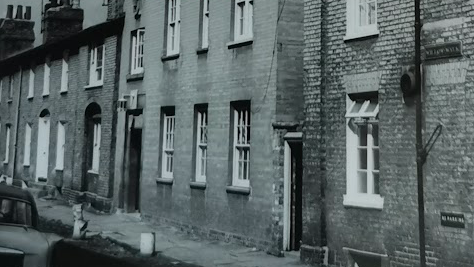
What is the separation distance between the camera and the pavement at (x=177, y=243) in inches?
477

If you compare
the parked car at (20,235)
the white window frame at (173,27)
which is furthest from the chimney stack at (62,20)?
the parked car at (20,235)

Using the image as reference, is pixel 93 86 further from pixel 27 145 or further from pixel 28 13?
pixel 28 13

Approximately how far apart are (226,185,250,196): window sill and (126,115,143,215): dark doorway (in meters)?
6.58

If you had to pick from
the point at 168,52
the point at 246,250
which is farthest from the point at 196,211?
the point at 168,52

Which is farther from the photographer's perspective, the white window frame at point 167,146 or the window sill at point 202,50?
the white window frame at point 167,146

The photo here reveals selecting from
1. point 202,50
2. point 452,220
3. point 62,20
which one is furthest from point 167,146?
point 62,20

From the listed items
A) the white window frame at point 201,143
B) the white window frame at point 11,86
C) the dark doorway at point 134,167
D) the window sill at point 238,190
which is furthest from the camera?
the white window frame at point 11,86

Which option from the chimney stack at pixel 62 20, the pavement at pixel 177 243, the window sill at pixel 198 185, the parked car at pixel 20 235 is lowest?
the pavement at pixel 177 243

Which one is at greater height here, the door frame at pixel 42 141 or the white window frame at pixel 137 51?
the white window frame at pixel 137 51

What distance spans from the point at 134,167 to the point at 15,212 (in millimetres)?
12222

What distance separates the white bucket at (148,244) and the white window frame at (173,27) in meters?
6.76

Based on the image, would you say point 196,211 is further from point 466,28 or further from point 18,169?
point 18,169

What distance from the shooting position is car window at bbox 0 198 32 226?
7992mm

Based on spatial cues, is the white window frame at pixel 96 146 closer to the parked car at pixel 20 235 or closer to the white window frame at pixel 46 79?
the white window frame at pixel 46 79
